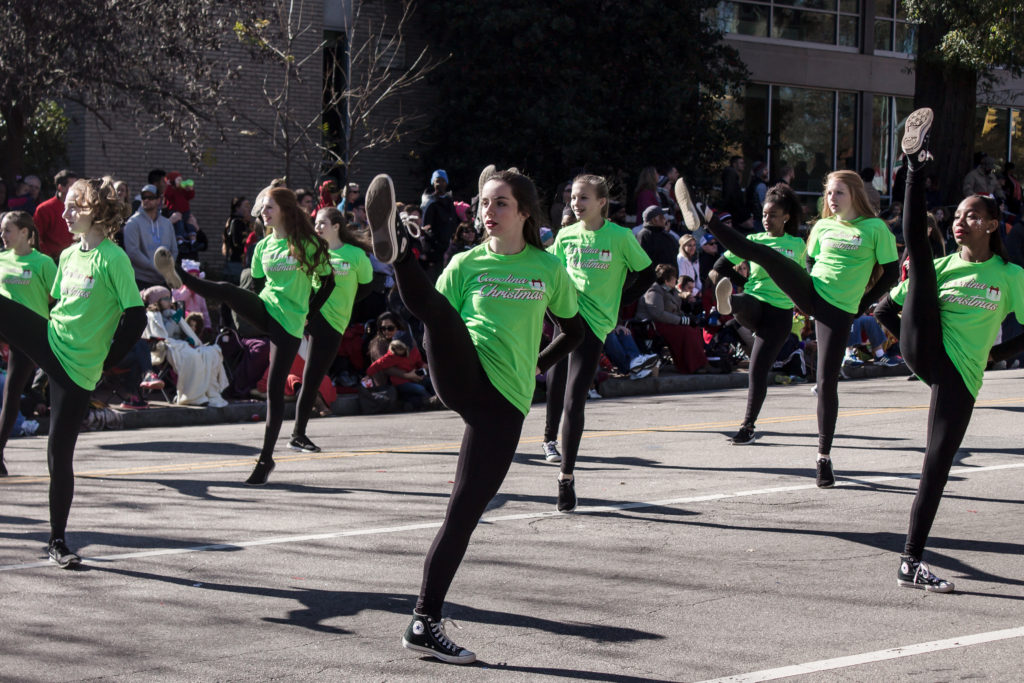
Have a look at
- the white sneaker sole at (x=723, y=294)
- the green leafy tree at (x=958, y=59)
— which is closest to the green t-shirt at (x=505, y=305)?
the white sneaker sole at (x=723, y=294)

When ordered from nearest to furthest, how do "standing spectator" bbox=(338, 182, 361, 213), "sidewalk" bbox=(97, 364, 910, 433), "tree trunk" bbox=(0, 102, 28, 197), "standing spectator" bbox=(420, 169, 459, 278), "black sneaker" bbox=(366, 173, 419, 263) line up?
1. "black sneaker" bbox=(366, 173, 419, 263)
2. "sidewalk" bbox=(97, 364, 910, 433)
3. "standing spectator" bbox=(420, 169, 459, 278)
4. "tree trunk" bbox=(0, 102, 28, 197)
5. "standing spectator" bbox=(338, 182, 361, 213)

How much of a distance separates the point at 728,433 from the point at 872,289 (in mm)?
3028

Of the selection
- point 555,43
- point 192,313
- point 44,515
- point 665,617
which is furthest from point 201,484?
point 555,43

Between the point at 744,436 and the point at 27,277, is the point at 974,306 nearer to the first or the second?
the point at 744,436

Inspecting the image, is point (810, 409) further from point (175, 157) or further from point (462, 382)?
point (175, 157)

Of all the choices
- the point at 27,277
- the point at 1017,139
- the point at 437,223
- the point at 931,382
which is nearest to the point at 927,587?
the point at 931,382

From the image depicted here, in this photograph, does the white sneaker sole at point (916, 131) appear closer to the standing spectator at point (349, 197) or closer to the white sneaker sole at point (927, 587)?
the white sneaker sole at point (927, 587)

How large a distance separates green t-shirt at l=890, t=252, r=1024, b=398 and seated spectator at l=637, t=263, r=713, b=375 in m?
10.6

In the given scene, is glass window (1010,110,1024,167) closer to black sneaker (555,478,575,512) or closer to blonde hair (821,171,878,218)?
blonde hair (821,171,878,218)

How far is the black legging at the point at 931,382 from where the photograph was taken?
6324mm

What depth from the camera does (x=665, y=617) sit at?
19.3 ft

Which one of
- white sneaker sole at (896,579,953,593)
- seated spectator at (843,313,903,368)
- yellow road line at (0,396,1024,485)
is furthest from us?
seated spectator at (843,313,903,368)

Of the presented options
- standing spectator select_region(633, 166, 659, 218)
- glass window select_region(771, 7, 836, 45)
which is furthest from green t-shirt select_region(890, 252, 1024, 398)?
glass window select_region(771, 7, 836, 45)

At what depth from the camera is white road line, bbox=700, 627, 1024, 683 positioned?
5016 millimetres
